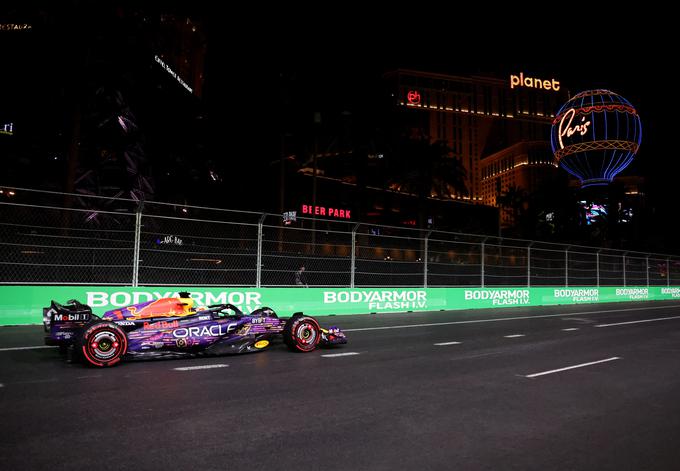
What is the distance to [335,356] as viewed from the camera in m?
8.34

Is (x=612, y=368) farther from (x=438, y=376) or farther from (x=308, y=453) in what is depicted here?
(x=308, y=453)

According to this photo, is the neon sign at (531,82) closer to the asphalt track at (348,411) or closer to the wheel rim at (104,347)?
the asphalt track at (348,411)

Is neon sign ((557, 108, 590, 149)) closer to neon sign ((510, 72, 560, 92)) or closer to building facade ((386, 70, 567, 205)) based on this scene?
building facade ((386, 70, 567, 205))

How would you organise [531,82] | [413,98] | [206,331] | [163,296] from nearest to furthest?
[206,331], [163,296], [413,98], [531,82]

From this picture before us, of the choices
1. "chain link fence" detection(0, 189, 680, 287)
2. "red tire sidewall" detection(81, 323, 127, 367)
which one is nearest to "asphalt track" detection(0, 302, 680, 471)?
"red tire sidewall" detection(81, 323, 127, 367)

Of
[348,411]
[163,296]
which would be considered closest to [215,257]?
[163,296]

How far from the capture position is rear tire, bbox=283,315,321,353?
8.52 metres

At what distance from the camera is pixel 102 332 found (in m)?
6.84

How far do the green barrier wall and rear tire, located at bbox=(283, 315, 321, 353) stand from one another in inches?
188

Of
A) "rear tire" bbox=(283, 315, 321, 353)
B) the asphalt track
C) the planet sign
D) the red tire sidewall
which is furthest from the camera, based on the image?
the planet sign

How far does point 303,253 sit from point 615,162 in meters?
20.7

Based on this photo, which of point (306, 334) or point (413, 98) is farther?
point (413, 98)

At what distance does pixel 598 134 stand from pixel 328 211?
3307 centimetres

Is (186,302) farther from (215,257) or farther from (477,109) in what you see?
(477,109)
